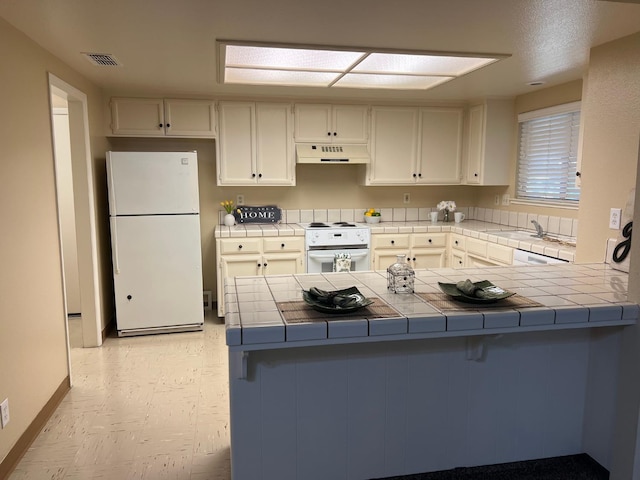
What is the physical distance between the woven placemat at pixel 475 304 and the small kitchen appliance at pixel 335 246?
99.8 inches

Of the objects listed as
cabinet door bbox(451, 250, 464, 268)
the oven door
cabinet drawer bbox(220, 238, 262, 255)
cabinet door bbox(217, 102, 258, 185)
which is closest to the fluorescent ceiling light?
cabinet door bbox(217, 102, 258, 185)

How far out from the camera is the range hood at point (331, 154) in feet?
15.1

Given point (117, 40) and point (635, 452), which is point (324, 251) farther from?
point (635, 452)

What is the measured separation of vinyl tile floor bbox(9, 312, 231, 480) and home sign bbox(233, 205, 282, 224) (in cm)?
141

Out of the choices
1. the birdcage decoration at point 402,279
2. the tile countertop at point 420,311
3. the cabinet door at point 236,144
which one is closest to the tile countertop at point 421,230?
the cabinet door at point 236,144

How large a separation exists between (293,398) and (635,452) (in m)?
1.41

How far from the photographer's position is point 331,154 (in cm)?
465

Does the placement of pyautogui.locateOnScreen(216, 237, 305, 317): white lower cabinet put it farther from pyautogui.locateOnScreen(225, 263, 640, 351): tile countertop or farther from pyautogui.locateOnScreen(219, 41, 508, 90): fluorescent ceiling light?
pyautogui.locateOnScreen(225, 263, 640, 351): tile countertop

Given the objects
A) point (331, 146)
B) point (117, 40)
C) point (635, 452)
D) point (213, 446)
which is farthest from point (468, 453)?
point (331, 146)

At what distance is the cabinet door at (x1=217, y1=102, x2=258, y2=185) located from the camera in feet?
14.7

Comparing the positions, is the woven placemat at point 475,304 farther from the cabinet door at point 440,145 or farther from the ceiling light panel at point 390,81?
the cabinet door at point 440,145

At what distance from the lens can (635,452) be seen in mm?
1930

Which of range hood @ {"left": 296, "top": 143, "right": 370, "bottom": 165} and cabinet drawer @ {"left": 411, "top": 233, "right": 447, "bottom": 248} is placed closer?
range hood @ {"left": 296, "top": 143, "right": 370, "bottom": 165}

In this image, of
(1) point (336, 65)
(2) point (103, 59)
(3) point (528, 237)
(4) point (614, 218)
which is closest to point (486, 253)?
(3) point (528, 237)
